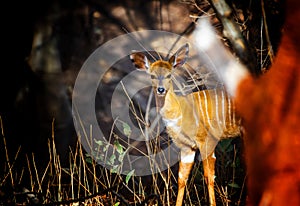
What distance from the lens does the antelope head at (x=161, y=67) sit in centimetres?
192

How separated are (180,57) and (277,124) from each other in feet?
3.22

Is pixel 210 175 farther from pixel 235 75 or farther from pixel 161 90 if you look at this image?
pixel 235 75

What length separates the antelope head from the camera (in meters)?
1.92

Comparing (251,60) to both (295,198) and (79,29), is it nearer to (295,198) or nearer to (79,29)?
(295,198)

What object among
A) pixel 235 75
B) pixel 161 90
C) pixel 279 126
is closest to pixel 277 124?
pixel 279 126

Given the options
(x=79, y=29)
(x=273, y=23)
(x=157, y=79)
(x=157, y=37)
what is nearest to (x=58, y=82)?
(x=79, y=29)

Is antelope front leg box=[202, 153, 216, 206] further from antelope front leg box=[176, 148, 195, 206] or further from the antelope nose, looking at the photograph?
the antelope nose

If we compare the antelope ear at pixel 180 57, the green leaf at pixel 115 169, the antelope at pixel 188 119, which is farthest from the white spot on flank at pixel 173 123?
the green leaf at pixel 115 169

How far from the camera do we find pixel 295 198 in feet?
3.35

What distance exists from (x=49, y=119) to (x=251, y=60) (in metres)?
2.07

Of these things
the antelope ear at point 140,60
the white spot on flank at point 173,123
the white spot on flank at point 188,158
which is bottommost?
the white spot on flank at point 188,158

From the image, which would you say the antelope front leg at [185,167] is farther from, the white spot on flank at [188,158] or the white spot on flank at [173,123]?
the white spot on flank at [173,123]

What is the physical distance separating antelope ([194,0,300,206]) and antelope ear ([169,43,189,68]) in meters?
0.84

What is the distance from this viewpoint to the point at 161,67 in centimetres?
193
